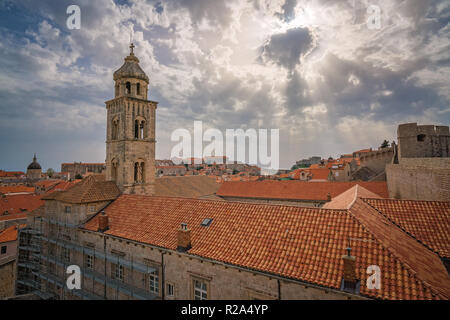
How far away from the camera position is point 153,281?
434 inches

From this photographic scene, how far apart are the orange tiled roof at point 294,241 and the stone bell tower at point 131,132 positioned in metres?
6.61

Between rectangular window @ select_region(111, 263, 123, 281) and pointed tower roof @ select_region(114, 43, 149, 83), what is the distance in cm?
1562

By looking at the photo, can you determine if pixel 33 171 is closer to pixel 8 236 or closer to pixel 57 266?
pixel 8 236

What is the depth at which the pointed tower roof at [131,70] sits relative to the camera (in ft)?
63.6

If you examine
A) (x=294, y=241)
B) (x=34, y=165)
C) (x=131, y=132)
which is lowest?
(x=294, y=241)

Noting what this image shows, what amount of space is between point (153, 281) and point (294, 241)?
758cm

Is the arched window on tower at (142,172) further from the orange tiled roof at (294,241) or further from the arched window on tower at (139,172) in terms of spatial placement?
the orange tiled roof at (294,241)

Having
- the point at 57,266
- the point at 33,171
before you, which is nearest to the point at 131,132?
the point at 57,266

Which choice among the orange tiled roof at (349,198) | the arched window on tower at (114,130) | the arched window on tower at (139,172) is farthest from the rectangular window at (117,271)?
the orange tiled roof at (349,198)

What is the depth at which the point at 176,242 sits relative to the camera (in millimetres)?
10594

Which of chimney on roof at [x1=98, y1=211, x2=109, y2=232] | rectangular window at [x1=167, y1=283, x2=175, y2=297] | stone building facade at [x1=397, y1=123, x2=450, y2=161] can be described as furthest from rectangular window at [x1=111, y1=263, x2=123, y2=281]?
stone building facade at [x1=397, y1=123, x2=450, y2=161]
